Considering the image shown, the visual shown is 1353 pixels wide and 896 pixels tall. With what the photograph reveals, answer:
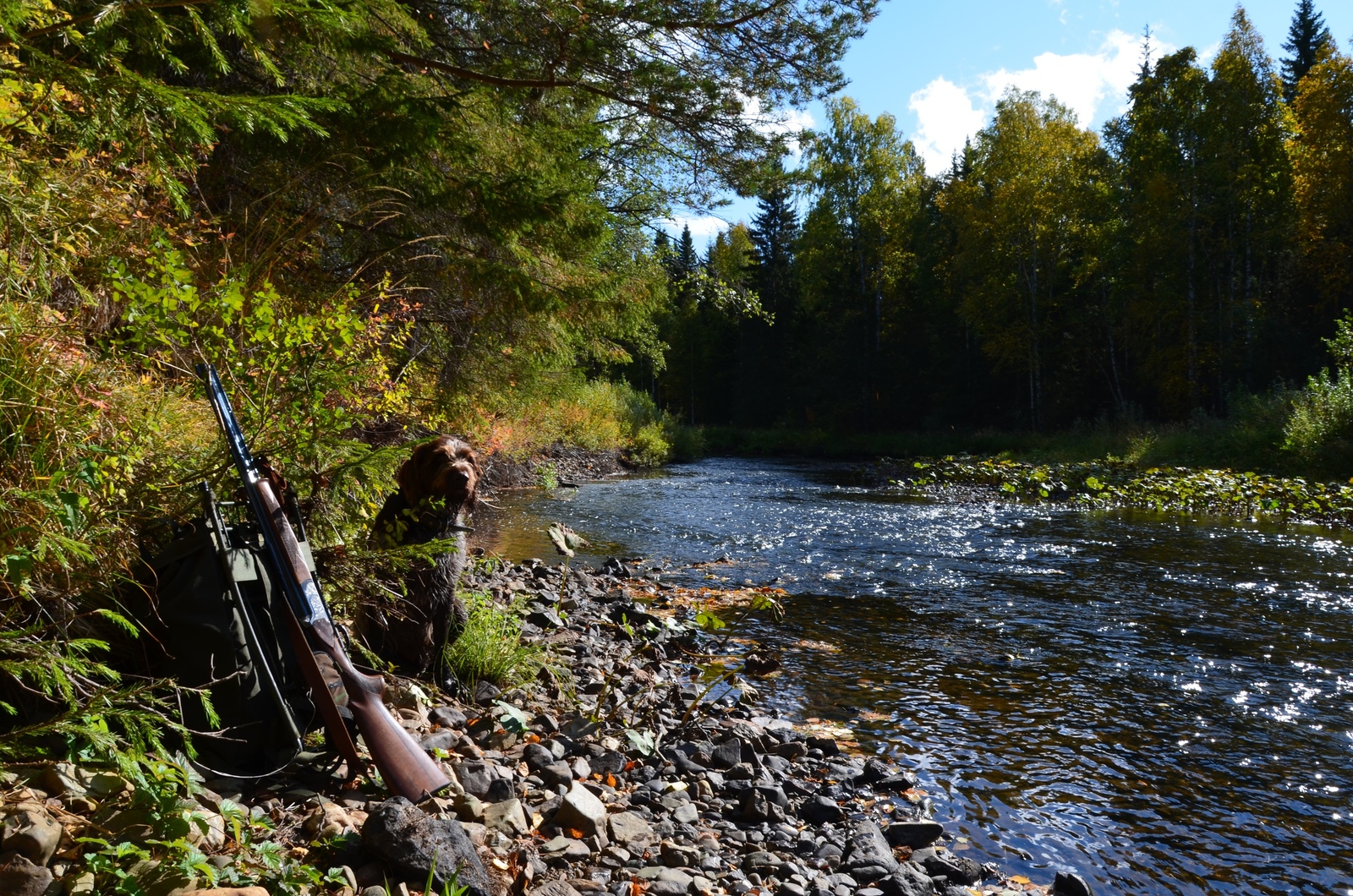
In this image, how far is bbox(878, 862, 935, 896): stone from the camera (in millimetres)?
3090

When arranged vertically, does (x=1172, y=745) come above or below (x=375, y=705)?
below

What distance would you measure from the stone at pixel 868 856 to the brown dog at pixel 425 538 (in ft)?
7.24

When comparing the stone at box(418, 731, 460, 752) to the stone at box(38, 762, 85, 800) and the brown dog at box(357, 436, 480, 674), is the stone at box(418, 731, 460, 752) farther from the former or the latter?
the stone at box(38, 762, 85, 800)

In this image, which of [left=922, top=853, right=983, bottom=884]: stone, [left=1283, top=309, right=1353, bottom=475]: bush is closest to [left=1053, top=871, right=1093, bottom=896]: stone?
[left=922, top=853, right=983, bottom=884]: stone

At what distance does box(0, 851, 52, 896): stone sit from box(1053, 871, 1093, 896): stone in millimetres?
3413

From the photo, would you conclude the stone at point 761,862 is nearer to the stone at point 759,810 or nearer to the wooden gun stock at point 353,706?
the stone at point 759,810

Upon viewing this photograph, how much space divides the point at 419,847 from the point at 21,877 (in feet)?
2.92

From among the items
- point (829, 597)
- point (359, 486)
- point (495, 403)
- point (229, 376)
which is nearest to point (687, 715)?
point (359, 486)

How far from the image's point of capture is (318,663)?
2670 millimetres

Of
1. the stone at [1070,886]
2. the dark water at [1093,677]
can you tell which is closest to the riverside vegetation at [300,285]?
the stone at [1070,886]

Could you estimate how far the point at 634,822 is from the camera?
3217 millimetres

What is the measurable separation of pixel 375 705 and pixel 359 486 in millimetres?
1300

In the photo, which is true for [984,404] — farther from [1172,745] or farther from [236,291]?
[236,291]

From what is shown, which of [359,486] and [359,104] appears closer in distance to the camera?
[359,486]
